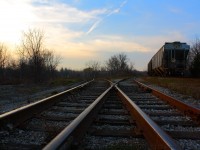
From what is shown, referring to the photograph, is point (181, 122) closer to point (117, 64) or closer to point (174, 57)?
point (174, 57)

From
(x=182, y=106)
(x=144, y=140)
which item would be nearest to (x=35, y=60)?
(x=182, y=106)

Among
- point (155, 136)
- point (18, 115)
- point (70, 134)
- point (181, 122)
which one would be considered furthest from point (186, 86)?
point (70, 134)

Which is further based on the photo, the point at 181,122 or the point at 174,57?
the point at 174,57

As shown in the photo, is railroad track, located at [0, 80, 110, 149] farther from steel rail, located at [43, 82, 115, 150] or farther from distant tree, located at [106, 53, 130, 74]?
distant tree, located at [106, 53, 130, 74]

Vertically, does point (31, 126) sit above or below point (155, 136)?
below

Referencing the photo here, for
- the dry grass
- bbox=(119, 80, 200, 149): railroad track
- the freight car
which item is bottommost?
bbox=(119, 80, 200, 149): railroad track

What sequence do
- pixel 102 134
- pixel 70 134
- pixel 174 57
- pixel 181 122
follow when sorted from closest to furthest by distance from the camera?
pixel 70 134 → pixel 102 134 → pixel 181 122 → pixel 174 57

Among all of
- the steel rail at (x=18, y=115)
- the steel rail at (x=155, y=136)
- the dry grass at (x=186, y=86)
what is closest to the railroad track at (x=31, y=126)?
the steel rail at (x=18, y=115)

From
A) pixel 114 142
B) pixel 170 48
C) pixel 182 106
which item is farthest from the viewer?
pixel 170 48

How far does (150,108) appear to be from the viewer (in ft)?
27.5

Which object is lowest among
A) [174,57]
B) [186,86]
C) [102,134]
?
[102,134]

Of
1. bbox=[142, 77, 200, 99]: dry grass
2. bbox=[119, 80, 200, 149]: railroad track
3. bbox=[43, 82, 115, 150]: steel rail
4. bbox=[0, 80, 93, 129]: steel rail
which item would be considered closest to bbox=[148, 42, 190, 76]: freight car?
bbox=[142, 77, 200, 99]: dry grass

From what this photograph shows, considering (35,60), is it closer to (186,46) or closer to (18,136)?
(186,46)

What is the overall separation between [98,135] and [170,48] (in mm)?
26880
